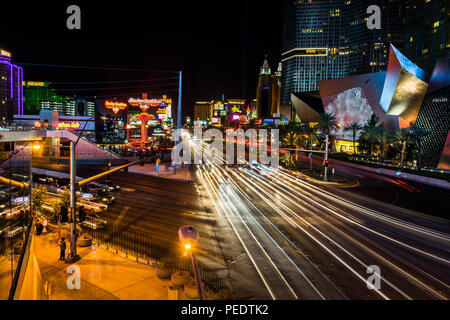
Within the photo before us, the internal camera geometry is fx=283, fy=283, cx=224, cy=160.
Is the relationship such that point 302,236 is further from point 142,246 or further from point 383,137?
point 383,137

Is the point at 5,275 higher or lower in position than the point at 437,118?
lower

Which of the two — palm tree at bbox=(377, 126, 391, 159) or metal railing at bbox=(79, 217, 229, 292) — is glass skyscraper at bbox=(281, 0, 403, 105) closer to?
palm tree at bbox=(377, 126, 391, 159)

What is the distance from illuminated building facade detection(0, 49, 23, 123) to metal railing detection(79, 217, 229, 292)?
15225 cm

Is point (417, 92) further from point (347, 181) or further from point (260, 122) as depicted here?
point (260, 122)

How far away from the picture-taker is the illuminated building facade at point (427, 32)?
77750 mm

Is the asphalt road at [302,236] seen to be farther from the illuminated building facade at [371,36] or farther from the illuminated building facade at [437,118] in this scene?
the illuminated building facade at [371,36]

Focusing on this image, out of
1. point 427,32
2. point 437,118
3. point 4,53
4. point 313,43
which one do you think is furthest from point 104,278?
point 4,53

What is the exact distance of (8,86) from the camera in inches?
5546

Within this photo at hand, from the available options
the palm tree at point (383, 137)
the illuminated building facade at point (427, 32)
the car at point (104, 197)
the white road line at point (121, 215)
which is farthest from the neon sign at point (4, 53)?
the illuminated building facade at point (427, 32)

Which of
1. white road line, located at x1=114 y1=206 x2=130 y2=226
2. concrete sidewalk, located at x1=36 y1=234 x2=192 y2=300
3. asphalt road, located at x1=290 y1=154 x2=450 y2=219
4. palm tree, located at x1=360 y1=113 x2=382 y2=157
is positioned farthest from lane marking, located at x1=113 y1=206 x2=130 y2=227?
palm tree, located at x1=360 y1=113 x2=382 y2=157

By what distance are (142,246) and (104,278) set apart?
3.66m

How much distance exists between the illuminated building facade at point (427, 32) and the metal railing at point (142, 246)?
90582 mm

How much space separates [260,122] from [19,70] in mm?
131307

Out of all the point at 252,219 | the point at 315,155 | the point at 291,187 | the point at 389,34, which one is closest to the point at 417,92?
the point at 315,155
